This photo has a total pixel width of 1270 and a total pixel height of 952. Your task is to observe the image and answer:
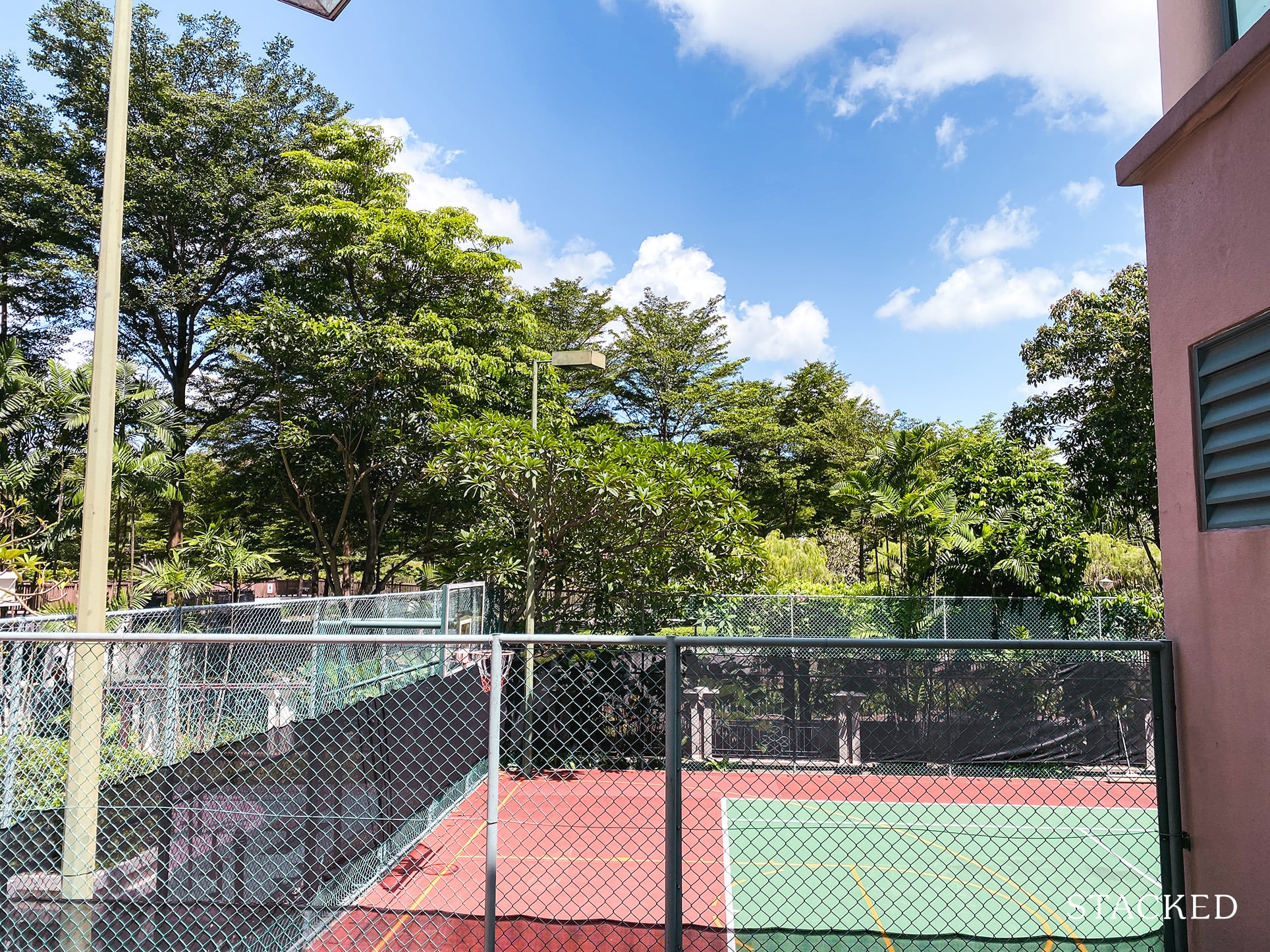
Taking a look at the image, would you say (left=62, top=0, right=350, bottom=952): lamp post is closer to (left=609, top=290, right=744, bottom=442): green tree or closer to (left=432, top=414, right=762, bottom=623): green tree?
→ (left=432, top=414, right=762, bottom=623): green tree

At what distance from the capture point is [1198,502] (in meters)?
3.45

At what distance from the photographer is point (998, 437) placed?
62.0 feet

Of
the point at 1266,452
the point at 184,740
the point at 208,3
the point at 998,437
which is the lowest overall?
the point at 184,740

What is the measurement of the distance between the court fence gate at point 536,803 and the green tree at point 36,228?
69.2 feet

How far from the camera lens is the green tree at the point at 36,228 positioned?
906 inches

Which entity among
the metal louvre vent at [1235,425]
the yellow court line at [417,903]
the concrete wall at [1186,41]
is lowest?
the yellow court line at [417,903]

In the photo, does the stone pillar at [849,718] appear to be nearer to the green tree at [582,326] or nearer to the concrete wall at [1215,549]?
the concrete wall at [1215,549]

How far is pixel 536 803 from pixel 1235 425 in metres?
9.34

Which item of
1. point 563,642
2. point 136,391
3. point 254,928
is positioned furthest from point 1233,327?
point 136,391

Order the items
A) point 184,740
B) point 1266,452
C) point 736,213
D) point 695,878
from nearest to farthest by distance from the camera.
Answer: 1. point 1266,452
2. point 184,740
3. point 695,878
4. point 736,213

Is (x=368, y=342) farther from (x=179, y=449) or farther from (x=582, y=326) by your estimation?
(x=582, y=326)

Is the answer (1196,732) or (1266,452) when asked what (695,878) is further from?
(1266,452)

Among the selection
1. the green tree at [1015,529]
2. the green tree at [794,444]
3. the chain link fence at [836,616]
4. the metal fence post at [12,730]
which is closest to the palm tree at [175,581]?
the chain link fence at [836,616]

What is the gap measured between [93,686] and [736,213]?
44934mm
